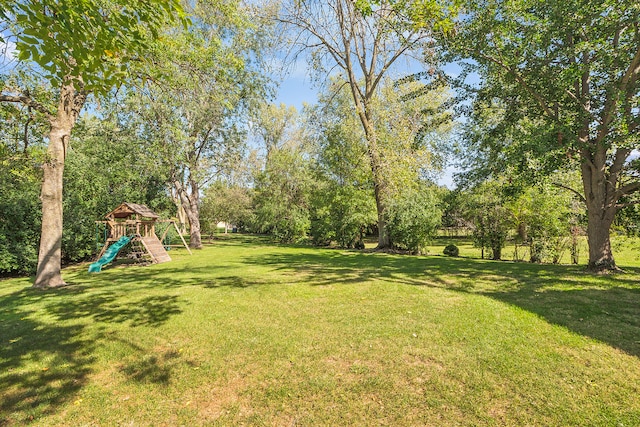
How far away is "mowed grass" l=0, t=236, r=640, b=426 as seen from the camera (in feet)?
9.74

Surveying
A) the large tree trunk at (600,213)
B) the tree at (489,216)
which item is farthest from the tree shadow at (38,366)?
the tree at (489,216)

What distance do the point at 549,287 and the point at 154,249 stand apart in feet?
50.8

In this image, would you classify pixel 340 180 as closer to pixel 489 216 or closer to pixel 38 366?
pixel 489 216

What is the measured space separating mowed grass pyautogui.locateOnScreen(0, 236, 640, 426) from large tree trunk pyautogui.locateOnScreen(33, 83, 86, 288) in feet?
4.37

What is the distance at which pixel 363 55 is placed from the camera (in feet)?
54.6

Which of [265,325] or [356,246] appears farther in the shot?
[356,246]

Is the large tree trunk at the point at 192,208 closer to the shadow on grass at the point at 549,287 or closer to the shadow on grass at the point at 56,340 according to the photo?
the shadow on grass at the point at 549,287

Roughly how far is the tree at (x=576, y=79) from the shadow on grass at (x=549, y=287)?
2.15 metres

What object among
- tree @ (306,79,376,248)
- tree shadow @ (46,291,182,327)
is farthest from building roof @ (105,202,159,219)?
tree @ (306,79,376,248)

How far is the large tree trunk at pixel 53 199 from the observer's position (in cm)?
856

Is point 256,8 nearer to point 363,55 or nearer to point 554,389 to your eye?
point 363,55

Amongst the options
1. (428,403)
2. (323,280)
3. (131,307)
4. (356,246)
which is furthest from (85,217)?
(428,403)

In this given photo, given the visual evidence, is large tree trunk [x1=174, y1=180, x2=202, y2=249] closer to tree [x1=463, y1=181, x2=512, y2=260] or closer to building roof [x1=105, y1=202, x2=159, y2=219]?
building roof [x1=105, y1=202, x2=159, y2=219]

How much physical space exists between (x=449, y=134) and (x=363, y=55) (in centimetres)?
1394
